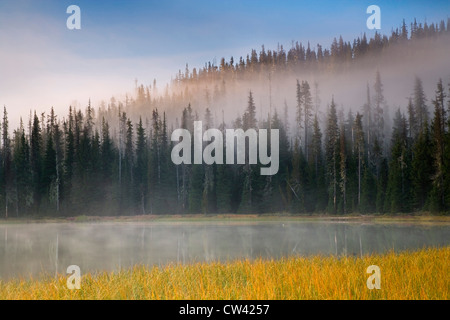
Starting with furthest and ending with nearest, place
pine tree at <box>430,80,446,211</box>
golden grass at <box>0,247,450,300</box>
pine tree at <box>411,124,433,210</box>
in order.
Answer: pine tree at <box>411,124,433,210</box> < pine tree at <box>430,80,446,211</box> < golden grass at <box>0,247,450,300</box>

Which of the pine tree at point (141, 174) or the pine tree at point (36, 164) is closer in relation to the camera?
the pine tree at point (36, 164)

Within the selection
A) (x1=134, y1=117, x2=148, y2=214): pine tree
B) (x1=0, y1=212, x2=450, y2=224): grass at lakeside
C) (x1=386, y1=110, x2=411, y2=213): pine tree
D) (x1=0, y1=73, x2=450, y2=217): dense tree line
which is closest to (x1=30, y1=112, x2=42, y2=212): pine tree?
(x1=0, y1=73, x2=450, y2=217): dense tree line

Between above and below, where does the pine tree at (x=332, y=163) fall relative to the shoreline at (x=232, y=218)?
above

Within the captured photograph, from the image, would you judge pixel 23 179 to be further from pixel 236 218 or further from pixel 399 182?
pixel 399 182

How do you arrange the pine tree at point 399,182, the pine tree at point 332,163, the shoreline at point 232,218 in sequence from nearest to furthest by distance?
the shoreline at point 232,218
the pine tree at point 399,182
the pine tree at point 332,163

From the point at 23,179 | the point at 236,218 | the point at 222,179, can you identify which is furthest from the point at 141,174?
the point at 236,218

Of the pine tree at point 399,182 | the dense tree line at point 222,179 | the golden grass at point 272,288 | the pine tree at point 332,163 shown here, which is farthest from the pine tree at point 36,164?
the golden grass at point 272,288

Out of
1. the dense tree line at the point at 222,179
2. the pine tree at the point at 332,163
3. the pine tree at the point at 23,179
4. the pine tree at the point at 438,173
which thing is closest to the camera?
the pine tree at the point at 438,173

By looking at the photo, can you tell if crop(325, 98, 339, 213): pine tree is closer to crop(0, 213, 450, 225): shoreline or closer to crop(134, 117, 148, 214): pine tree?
crop(0, 213, 450, 225): shoreline

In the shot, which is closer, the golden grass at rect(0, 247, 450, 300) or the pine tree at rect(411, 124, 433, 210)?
the golden grass at rect(0, 247, 450, 300)

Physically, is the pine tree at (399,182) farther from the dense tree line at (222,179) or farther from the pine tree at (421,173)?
the pine tree at (421,173)

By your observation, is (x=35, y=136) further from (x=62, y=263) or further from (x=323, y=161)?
(x=62, y=263)

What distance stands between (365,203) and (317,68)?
268ft

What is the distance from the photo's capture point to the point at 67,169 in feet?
214
